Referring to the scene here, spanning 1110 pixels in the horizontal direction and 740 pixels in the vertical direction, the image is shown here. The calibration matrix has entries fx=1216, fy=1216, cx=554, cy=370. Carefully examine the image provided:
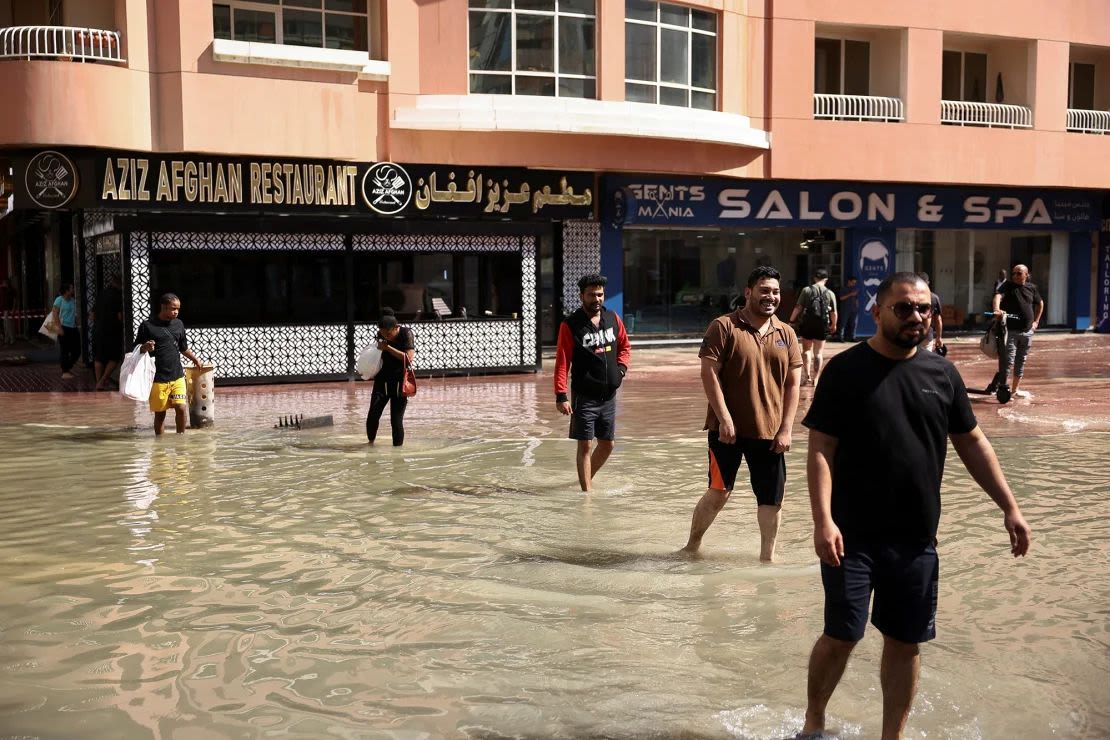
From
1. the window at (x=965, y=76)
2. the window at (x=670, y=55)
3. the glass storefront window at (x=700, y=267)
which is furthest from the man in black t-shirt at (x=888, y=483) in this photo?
the window at (x=965, y=76)

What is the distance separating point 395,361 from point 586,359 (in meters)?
3.33

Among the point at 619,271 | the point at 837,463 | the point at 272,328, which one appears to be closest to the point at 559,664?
the point at 837,463

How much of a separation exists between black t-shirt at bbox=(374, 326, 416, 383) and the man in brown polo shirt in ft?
18.0

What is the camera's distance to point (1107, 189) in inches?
1186

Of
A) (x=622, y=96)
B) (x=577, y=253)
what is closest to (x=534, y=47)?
(x=622, y=96)

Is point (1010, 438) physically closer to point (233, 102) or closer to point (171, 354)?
point (171, 354)

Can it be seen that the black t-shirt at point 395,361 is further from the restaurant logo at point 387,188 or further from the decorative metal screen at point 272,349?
the restaurant logo at point 387,188

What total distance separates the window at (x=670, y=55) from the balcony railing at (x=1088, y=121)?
10.3 metres

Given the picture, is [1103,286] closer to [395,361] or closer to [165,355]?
[395,361]

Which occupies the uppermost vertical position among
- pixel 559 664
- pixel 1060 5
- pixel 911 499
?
pixel 1060 5

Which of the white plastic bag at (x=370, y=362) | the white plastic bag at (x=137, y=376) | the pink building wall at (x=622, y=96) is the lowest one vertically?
the white plastic bag at (x=137, y=376)

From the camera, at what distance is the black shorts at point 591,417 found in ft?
30.5

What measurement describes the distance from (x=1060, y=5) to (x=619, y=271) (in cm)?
1241

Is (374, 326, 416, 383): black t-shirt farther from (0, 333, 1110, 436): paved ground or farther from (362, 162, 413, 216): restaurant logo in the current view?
(362, 162, 413, 216): restaurant logo
